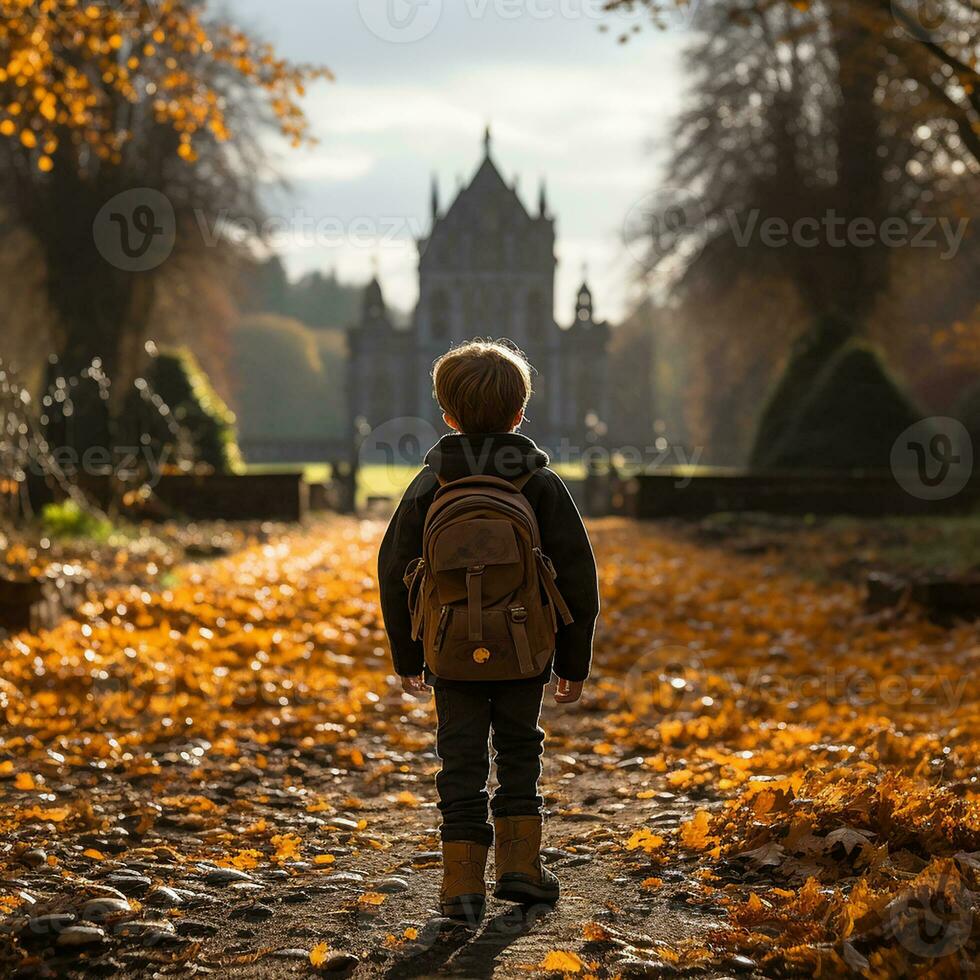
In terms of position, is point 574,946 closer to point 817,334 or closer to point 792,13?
point 817,334

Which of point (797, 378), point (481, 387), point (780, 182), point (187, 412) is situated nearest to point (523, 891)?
point (481, 387)

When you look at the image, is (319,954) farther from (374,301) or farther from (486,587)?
(374,301)

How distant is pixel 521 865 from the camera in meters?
3.29

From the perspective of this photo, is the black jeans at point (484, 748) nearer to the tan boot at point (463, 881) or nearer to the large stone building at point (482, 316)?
the tan boot at point (463, 881)

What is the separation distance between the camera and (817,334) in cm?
2142

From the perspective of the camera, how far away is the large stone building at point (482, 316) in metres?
67.1

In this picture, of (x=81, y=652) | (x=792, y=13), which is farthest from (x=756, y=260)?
(x=81, y=652)

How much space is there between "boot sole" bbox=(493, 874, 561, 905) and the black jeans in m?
0.12

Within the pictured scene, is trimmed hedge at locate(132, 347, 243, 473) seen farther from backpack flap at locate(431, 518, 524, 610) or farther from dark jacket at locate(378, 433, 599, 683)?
backpack flap at locate(431, 518, 524, 610)

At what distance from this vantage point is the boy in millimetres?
3283

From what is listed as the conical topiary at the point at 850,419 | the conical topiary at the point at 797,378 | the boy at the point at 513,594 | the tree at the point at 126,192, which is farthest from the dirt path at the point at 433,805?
the tree at the point at 126,192

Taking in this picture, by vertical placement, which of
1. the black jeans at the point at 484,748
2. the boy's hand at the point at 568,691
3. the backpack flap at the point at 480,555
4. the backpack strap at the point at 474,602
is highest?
the backpack flap at the point at 480,555

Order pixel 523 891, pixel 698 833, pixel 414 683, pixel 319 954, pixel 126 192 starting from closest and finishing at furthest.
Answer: pixel 319 954 → pixel 523 891 → pixel 414 683 → pixel 698 833 → pixel 126 192

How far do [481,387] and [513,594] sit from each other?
576 mm
